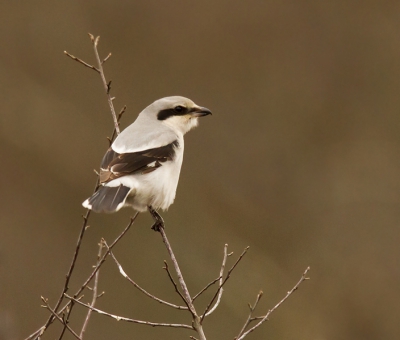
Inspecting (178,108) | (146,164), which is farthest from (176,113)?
(146,164)

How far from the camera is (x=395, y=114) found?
24.6ft

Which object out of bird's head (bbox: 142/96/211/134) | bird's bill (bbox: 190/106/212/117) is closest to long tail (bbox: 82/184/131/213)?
bird's head (bbox: 142/96/211/134)

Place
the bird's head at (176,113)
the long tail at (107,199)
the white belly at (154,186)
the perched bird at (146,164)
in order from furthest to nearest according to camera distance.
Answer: the bird's head at (176,113) < the white belly at (154,186) < the perched bird at (146,164) < the long tail at (107,199)

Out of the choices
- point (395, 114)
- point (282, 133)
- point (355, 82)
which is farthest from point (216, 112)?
point (395, 114)

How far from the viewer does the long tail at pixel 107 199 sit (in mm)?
3039

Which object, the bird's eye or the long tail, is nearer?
the long tail

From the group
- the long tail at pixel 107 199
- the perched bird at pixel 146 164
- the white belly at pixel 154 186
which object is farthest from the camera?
the white belly at pixel 154 186

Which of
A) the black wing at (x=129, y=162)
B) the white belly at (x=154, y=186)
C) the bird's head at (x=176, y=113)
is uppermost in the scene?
the bird's head at (x=176, y=113)

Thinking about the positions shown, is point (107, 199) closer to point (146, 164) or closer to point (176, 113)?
point (146, 164)

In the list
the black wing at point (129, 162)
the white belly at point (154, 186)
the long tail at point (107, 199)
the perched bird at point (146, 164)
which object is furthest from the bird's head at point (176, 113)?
the long tail at point (107, 199)

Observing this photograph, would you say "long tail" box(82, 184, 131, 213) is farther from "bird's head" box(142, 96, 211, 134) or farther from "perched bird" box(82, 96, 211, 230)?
"bird's head" box(142, 96, 211, 134)

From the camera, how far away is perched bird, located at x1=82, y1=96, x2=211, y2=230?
3219mm

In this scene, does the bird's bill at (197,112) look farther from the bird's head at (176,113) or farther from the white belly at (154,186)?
the white belly at (154,186)

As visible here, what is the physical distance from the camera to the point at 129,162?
331 cm
